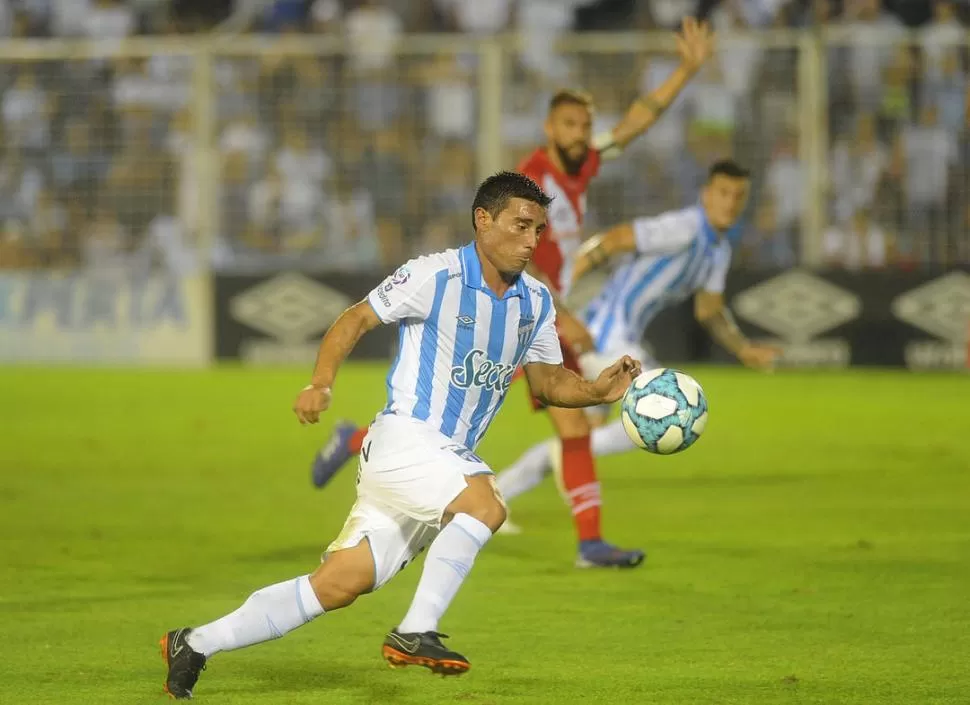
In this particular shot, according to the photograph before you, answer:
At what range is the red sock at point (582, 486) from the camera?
847 centimetres

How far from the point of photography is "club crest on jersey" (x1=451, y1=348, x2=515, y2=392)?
19.0ft

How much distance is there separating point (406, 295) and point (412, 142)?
1433 centimetres

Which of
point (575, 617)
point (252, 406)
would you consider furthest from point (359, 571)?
point (252, 406)

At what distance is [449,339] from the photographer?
19.0 ft

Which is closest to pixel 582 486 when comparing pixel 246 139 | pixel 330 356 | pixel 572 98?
pixel 572 98

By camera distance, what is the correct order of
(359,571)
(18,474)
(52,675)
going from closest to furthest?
1. (359,571)
2. (52,675)
3. (18,474)

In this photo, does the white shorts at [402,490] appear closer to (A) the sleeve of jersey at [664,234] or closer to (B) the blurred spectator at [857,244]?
(A) the sleeve of jersey at [664,234]

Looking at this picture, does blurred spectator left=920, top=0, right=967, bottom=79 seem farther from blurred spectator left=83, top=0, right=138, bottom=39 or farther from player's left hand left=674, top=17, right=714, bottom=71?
player's left hand left=674, top=17, right=714, bottom=71

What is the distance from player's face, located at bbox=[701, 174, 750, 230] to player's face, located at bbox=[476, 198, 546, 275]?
4153 millimetres

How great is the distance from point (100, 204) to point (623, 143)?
40.2 feet

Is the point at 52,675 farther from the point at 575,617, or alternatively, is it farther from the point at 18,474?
the point at 18,474

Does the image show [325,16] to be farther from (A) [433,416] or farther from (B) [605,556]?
(A) [433,416]

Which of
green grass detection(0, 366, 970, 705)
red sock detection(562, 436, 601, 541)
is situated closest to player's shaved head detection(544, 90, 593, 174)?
red sock detection(562, 436, 601, 541)

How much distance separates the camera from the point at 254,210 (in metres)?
20.7
